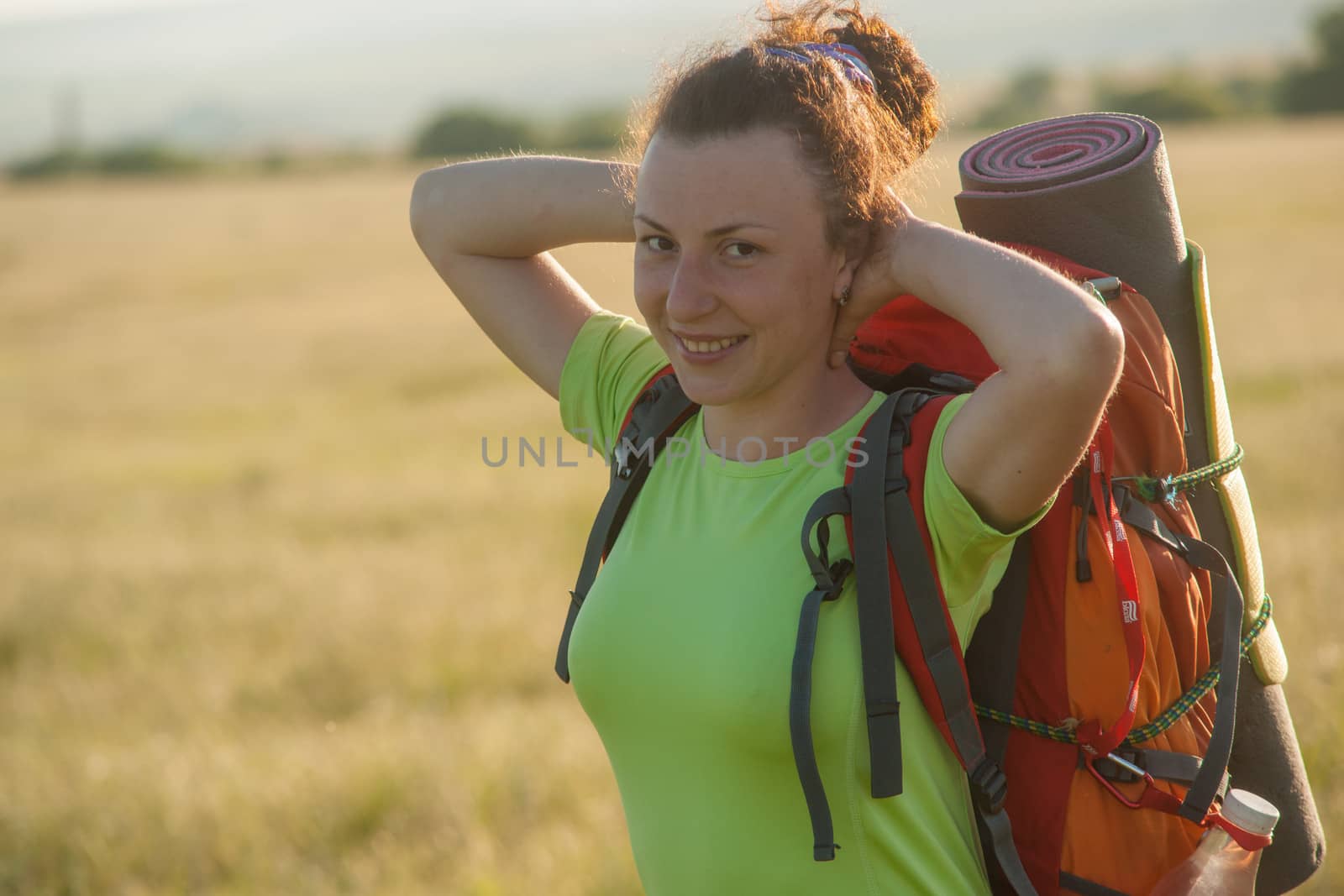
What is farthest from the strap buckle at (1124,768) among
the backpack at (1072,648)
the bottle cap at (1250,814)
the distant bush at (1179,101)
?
the distant bush at (1179,101)

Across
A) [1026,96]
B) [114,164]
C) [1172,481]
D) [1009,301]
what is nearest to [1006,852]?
[1172,481]

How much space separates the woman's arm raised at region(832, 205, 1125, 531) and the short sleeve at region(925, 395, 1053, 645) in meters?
0.02

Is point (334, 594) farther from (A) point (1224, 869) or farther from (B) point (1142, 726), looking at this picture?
(A) point (1224, 869)

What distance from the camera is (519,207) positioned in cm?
280

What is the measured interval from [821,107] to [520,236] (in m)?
0.91

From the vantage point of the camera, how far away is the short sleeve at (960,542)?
199cm

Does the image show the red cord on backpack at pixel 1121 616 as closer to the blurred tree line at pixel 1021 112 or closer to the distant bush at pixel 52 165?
the blurred tree line at pixel 1021 112

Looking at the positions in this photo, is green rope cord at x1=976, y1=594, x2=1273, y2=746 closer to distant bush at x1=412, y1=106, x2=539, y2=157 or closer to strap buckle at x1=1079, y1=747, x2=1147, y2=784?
strap buckle at x1=1079, y1=747, x2=1147, y2=784

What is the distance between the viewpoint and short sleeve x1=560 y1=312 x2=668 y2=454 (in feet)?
8.75

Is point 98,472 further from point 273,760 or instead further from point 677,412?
point 677,412

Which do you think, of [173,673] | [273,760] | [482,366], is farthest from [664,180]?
[482,366]

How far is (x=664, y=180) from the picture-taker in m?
2.17

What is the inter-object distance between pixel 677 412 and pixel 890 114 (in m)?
0.68
